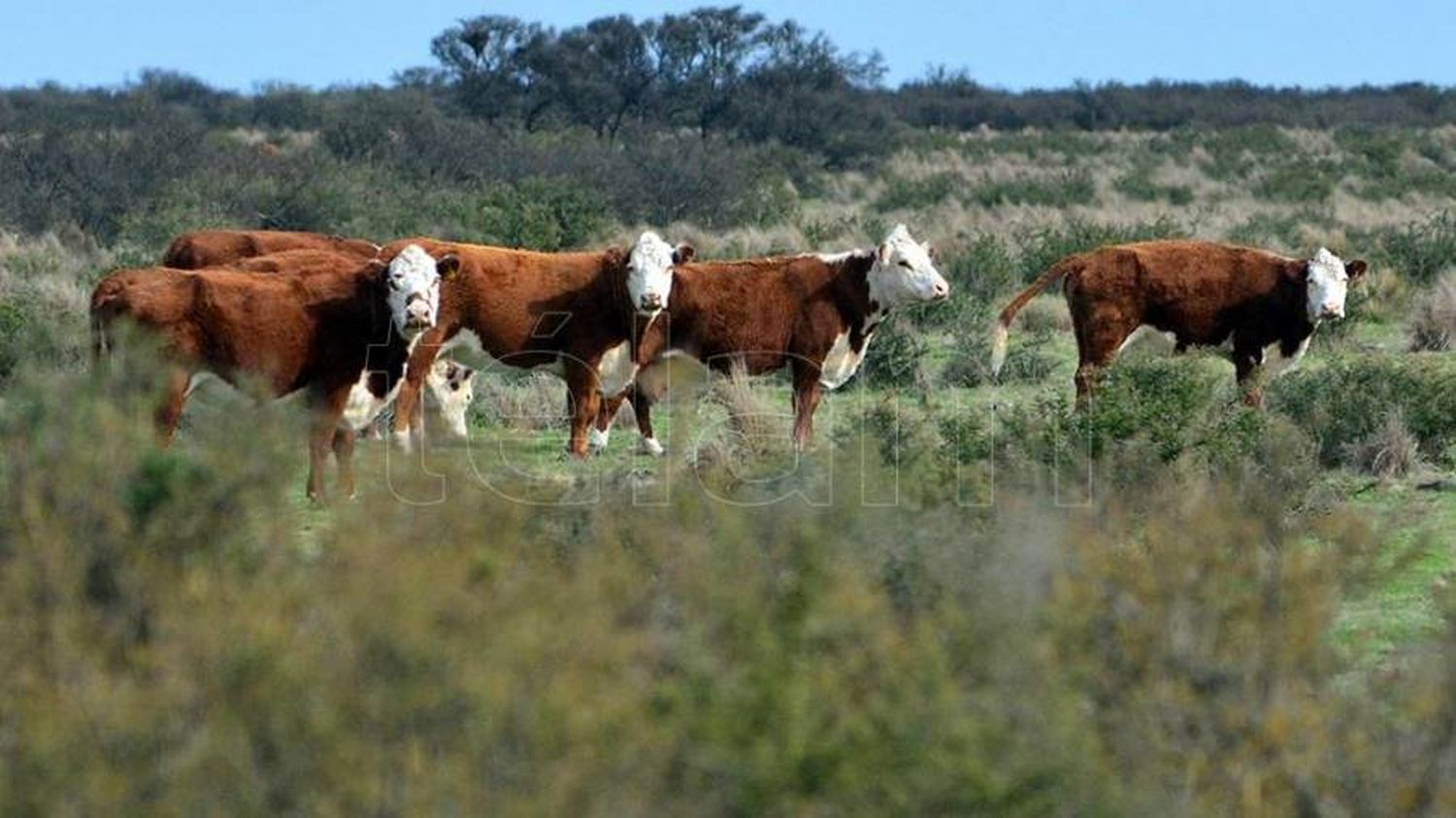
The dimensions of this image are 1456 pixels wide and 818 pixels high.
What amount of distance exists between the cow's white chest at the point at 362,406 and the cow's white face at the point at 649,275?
2253 millimetres

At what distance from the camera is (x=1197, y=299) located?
1659cm

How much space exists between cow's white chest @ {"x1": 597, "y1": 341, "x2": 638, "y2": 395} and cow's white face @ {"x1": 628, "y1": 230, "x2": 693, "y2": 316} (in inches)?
12.4

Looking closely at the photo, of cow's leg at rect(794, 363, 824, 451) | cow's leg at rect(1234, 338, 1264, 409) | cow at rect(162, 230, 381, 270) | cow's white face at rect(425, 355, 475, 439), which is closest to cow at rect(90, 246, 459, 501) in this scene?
cow's white face at rect(425, 355, 475, 439)

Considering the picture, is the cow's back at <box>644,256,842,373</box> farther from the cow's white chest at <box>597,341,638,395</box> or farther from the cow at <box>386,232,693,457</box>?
the cow at <box>386,232,693,457</box>

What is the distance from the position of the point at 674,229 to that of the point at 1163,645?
29536 millimetres

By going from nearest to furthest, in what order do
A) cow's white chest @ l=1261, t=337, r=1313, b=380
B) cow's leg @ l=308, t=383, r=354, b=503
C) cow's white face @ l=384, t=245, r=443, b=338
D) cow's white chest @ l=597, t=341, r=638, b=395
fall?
cow's leg @ l=308, t=383, r=354, b=503 < cow's white face @ l=384, t=245, r=443, b=338 < cow's white chest @ l=597, t=341, r=638, b=395 < cow's white chest @ l=1261, t=337, r=1313, b=380

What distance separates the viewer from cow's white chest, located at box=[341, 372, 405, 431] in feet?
43.6

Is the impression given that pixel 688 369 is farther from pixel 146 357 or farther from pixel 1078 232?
pixel 1078 232

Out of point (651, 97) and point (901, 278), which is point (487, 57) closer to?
point (651, 97)

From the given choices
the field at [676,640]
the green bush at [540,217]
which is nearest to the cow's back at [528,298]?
the field at [676,640]

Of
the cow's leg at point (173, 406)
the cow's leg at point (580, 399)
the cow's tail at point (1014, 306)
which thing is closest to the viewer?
the cow's leg at point (173, 406)

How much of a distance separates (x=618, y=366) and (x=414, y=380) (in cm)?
136

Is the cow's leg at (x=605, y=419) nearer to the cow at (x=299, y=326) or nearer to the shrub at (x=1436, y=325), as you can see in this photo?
the cow at (x=299, y=326)

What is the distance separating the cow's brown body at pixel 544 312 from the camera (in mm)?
15289
